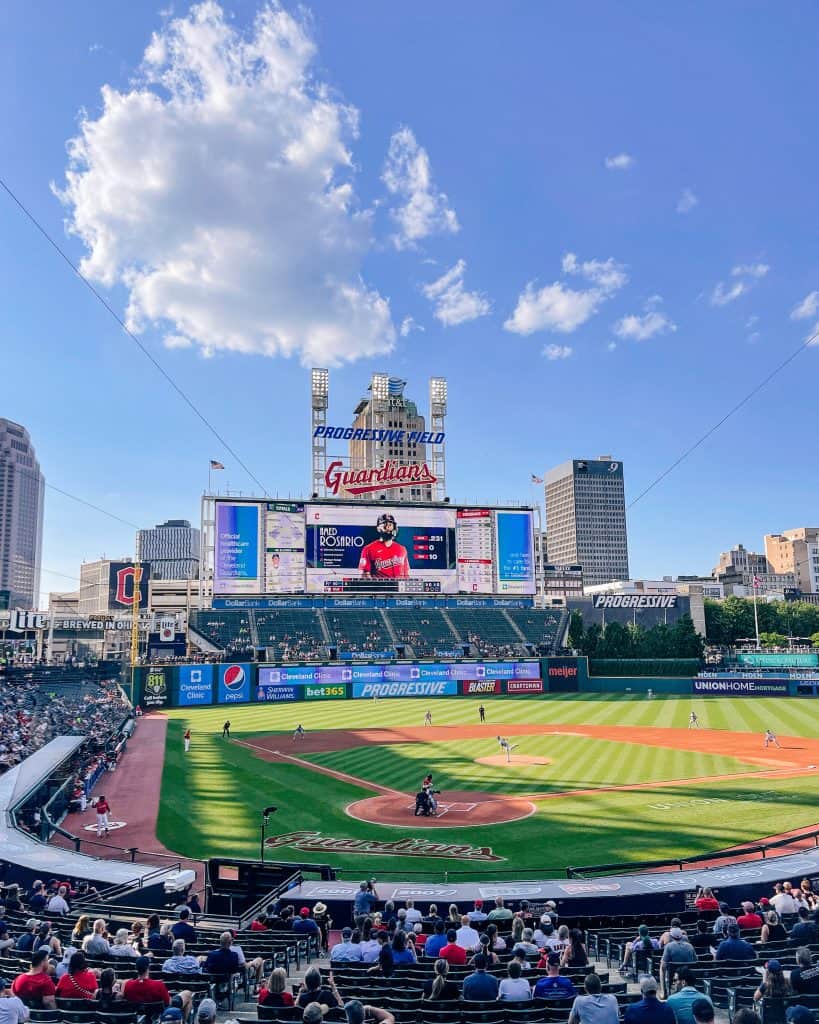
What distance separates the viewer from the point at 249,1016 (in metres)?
9.77

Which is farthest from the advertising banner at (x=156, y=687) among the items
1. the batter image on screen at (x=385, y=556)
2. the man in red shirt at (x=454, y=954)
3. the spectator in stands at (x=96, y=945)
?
the man in red shirt at (x=454, y=954)

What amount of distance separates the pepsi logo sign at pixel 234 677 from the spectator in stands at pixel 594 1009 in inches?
2461

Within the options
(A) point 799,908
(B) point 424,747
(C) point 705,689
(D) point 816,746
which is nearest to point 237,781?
(B) point 424,747

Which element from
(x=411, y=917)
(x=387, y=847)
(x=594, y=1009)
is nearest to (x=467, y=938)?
(x=411, y=917)

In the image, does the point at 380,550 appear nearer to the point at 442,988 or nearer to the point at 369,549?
the point at 369,549

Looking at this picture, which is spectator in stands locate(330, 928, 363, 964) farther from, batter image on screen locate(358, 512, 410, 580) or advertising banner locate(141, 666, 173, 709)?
batter image on screen locate(358, 512, 410, 580)

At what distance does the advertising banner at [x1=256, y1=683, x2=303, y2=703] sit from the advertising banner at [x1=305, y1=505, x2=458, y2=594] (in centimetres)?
1186

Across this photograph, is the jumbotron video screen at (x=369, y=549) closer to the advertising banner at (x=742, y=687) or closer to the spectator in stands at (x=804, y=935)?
the advertising banner at (x=742, y=687)

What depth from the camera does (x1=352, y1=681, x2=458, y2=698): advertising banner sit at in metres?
70.2

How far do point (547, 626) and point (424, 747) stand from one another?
45780 millimetres

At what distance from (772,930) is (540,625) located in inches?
2970

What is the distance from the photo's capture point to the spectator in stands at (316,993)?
8.46 metres

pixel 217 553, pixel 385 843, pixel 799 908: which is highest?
pixel 217 553

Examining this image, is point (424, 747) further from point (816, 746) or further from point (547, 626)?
point (547, 626)
